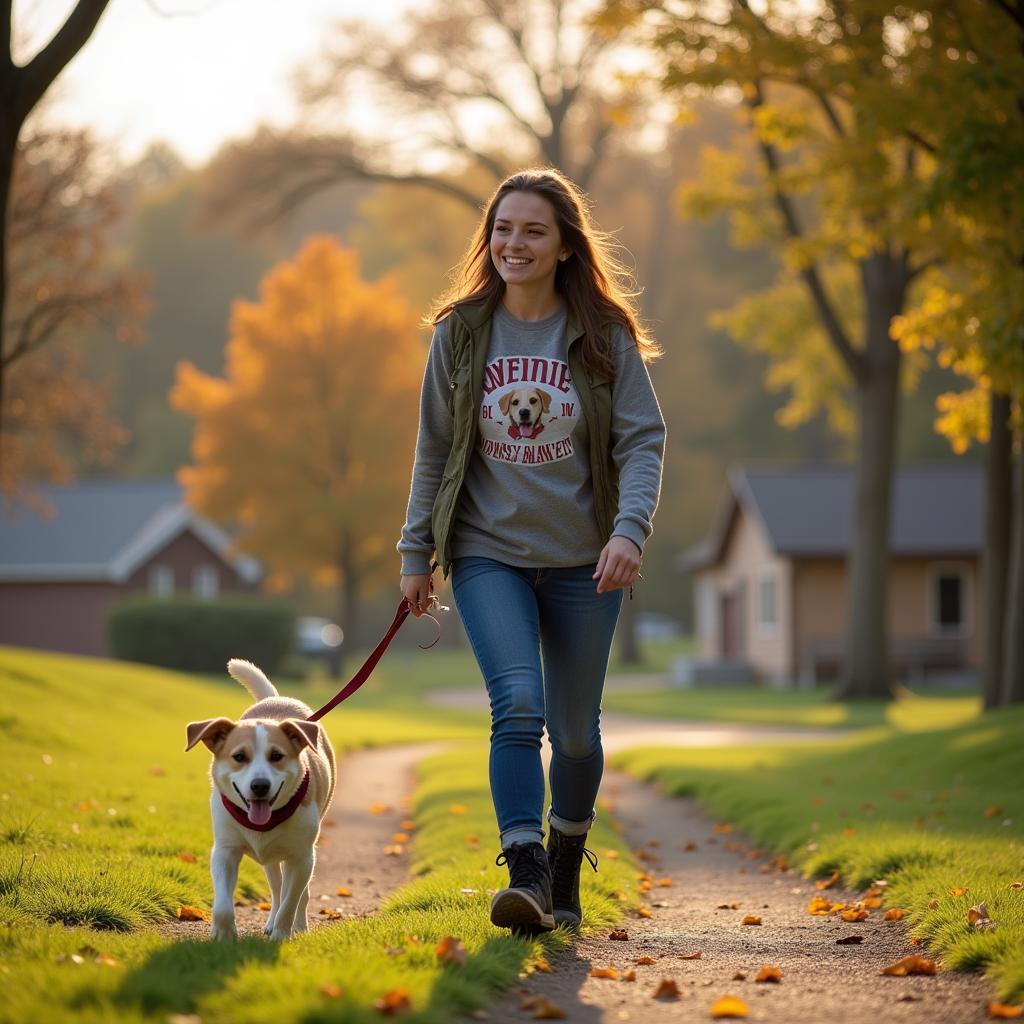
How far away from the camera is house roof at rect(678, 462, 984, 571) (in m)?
37.1

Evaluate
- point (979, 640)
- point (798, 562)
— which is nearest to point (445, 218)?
point (798, 562)

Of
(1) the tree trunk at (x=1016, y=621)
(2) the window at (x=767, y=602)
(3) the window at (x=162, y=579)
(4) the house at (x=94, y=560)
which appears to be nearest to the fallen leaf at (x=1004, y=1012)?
(1) the tree trunk at (x=1016, y=621)

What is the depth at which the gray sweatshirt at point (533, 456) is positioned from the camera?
17.6 feet

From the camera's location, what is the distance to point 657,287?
5375 centimetres

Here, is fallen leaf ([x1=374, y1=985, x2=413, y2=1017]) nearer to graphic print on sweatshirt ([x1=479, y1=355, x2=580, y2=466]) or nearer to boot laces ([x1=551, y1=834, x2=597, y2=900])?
boot laces ([x1=551, y1=834, x2=597, y2=900])

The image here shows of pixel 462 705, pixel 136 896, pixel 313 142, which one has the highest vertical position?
pixel 313 142

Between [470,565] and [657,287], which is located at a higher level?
[657,287]

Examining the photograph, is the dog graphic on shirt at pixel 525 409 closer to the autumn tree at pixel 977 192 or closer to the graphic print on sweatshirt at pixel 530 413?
the graphic print on sweatshirt at pixel 530 413

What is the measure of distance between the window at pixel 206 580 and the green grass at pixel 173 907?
32460mm

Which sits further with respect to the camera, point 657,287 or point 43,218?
point 657,287

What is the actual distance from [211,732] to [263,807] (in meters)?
0.37

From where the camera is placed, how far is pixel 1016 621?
16.6 metres

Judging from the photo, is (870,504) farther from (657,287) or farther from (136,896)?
(657,287)

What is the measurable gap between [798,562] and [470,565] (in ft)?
107
